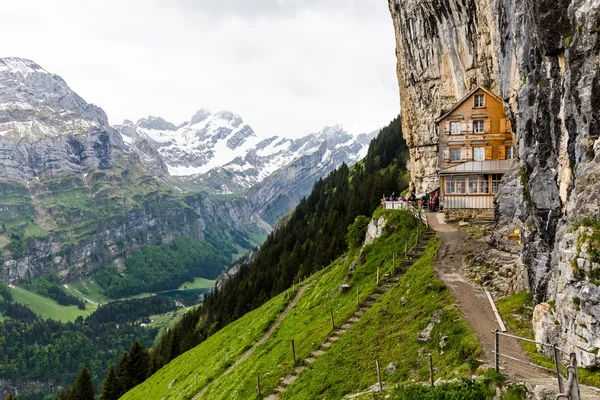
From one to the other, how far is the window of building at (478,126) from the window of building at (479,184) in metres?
8.51

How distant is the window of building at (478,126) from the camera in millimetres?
53559

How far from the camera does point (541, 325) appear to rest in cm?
1862

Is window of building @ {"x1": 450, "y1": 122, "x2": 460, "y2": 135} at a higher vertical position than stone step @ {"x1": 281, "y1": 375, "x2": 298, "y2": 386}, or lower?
higher

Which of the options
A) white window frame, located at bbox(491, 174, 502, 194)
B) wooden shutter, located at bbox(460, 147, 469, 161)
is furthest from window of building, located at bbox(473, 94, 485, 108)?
white window frame, located at bbox(491, 174, 502, 194)

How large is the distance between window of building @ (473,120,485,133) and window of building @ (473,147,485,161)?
2275 mm

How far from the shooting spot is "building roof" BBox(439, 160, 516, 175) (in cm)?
4759

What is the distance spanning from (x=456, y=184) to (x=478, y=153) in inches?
292

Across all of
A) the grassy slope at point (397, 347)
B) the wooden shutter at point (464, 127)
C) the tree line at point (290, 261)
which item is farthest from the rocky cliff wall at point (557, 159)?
the tree line at point (290, 261)

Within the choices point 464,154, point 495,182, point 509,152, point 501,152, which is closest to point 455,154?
point 464,154

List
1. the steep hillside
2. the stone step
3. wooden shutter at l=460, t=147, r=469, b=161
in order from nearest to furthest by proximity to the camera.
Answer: the stone step, wooden shutter at l=460, t=147, r=469, b=161, the steep hillside

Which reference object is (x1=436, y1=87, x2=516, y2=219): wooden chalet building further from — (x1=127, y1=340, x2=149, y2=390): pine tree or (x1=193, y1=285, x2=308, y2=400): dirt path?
(x1=127, y1=340, x2=149, y2=390): pine tree

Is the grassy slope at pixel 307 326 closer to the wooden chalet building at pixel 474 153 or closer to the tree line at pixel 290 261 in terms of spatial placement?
the wooden chalet building at pixel 474 153

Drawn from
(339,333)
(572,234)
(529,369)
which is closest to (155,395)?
(339,333)

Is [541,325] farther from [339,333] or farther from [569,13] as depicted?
[339,333]
